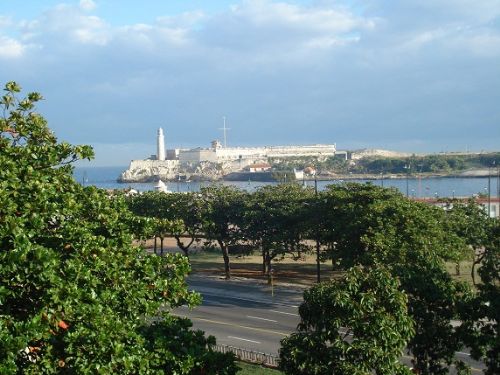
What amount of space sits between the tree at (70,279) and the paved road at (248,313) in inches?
502

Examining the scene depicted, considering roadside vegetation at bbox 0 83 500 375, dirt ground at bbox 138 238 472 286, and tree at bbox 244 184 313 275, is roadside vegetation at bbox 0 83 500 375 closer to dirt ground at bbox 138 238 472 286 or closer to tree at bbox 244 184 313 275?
tree at bbox 244 184 313 275

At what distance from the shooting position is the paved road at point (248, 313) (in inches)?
994

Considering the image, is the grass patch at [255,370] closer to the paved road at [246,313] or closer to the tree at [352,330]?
the paved road at [246,313]

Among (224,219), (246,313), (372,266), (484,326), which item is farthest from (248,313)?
(484,326)

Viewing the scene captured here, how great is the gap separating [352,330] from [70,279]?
16.1 ft

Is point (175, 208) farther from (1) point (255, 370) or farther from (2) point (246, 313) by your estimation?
(1) point (255, 370)

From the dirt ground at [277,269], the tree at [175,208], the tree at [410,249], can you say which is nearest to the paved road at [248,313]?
the dirt ground at [277,269]

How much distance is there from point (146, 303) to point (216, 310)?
21225 mm

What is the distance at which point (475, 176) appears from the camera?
645 feet

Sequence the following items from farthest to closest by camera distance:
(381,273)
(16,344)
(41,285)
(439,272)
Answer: (439,272), (381,273), (41,285), (16,344)

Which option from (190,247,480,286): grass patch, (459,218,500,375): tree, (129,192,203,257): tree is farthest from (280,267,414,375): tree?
(129,192,203,257): tree

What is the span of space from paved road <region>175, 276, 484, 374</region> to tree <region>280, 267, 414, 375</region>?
10.8 meters

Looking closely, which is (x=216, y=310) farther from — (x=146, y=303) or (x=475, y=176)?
(x=475, y=176)

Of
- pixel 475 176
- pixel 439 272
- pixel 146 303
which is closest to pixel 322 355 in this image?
pixel 146 303
